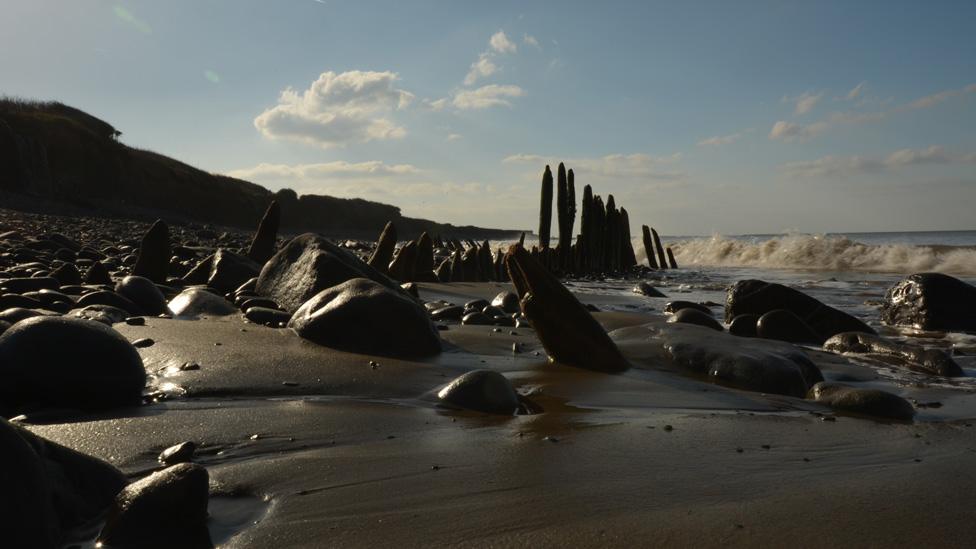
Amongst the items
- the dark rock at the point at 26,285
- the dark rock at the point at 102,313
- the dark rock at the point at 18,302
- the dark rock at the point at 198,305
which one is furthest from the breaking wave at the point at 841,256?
the dark rock at the point at 18,302

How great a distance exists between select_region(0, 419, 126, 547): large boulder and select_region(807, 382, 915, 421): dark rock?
3389 mm

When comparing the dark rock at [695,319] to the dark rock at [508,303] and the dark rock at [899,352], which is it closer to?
the dark rock at [899,352]

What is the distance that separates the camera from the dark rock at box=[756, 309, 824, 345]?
669cm

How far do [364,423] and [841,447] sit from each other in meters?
1.95

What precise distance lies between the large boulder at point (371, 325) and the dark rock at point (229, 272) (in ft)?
8.95

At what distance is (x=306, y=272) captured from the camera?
570 cm

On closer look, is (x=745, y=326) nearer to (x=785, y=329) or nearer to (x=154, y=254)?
(x=785, y=329)

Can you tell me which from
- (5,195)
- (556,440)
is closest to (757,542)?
(556,440)

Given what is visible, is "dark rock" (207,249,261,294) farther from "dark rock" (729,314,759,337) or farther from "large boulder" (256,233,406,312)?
"dark rock" (729,314,759,337)

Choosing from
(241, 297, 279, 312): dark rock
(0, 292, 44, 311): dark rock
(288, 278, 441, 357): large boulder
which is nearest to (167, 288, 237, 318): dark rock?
(241, 297, 279, 312): dark rock

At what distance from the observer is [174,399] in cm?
297

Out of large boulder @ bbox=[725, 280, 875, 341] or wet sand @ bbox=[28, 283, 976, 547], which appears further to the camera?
large boulder @ bbox=[725, 280, 875, 341]

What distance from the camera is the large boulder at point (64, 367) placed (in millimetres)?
2609

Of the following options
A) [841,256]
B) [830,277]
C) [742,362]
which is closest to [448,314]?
[742,362]
